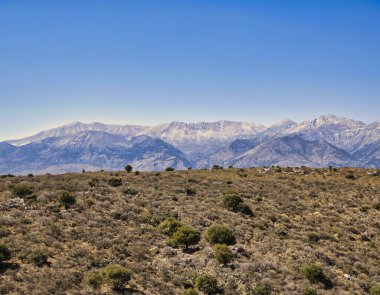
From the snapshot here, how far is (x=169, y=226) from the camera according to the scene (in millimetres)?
38062

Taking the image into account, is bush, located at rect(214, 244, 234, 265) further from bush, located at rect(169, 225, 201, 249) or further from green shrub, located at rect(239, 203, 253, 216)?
green shrub, located at rect(239, 203, 253, 216)

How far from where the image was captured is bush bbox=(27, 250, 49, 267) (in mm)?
28112

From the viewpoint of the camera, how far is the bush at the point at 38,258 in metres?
28.1

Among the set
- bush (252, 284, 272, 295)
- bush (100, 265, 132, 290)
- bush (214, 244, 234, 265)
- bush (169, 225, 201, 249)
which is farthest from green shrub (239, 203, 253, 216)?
bush (100, 265, 132, 290)

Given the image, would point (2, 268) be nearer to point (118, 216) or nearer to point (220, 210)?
point (118, 216)

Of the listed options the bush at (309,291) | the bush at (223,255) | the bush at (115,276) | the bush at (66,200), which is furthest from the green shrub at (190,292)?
the bush at (66,200)

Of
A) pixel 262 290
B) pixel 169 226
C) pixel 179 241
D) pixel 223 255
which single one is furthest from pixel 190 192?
pixel 262 290

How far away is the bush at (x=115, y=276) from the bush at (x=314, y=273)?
15.6 meters

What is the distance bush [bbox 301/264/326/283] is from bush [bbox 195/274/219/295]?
28.3ft

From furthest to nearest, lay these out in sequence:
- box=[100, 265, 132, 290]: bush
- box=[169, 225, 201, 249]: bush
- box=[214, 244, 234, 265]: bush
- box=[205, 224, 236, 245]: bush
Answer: box=[205, 224, 236, 245]: bush → box=[169, 225, 201, 249]: bush → box=[214, 244, 234, 265]: bush → box=[100, 265, 132, 290]: bush

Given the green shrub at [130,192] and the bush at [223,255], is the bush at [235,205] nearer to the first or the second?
the green shrub at [130,192]

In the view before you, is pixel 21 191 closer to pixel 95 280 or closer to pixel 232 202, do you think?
pixel 95 280

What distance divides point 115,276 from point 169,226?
11.9 metres

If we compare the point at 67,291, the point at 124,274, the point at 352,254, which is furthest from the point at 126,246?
the point at 352,254
